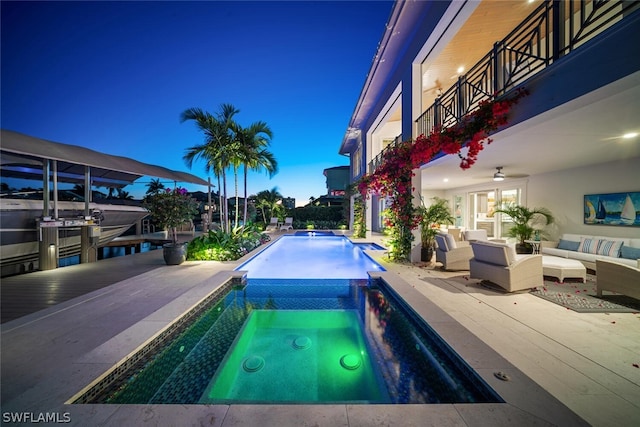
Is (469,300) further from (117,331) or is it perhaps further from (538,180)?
(538,180)

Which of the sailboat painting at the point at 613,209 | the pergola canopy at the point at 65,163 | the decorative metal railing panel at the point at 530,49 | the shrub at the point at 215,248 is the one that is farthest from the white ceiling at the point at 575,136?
the pergola canopy at the point at 65,163

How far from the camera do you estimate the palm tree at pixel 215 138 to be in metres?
8.56

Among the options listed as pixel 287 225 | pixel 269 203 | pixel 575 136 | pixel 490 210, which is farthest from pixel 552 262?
pixel 269 203

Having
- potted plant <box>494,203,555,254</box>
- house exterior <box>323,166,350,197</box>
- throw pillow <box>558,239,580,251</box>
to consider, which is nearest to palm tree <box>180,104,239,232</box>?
potted plant <box>494,203,555,254</box>

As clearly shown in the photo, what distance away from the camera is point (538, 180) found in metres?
8.77

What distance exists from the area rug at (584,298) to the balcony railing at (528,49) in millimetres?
3760

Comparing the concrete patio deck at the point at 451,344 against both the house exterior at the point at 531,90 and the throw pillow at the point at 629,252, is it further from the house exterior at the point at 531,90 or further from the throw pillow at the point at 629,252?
the throw pillow at the point at 629,252

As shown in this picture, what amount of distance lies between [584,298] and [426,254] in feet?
11.4

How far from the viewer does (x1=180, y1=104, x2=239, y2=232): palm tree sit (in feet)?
28.1

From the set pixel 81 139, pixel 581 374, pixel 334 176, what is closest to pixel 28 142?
pixel 581 374

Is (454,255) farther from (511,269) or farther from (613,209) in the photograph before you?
(613,209)

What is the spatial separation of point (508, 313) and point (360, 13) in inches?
601

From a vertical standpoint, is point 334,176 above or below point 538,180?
above

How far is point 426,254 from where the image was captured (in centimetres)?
737
